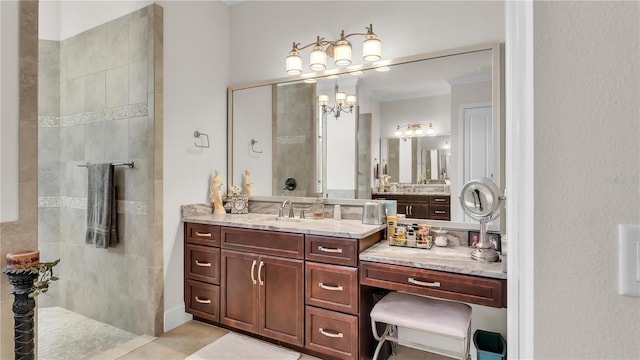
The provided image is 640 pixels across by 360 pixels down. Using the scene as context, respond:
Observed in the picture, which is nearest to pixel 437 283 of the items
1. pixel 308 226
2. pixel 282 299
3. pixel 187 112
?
pixel 308 226

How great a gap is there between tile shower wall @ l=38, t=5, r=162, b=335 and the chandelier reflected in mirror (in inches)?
73.9

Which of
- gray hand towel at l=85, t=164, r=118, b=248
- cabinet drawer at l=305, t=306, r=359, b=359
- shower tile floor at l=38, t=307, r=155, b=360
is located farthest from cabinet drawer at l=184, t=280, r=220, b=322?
cabinet drawer at l=305, t=306, r=359, b=359

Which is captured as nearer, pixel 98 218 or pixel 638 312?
pixel 638 312

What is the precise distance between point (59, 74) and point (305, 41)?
237 centimetres

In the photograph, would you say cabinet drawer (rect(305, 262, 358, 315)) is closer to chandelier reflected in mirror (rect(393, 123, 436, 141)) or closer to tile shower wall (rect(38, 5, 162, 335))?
chandelier reflected in mirror (rect(393, 123, 436, 141))

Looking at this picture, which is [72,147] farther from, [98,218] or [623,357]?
[623,357]

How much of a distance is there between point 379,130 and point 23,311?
240cm

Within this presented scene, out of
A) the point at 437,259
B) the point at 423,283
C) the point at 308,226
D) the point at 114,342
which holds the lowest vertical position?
the point at 114,342

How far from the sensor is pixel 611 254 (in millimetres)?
537

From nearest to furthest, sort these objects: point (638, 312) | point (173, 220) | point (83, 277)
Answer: point (638, 312) < point (173, 220) < point (83, 277)

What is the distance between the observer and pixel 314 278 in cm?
211

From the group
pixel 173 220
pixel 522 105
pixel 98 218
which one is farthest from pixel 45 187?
pixel 522 105

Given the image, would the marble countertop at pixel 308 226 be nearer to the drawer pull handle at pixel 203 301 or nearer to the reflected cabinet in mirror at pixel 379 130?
the reflected cabinet in mirror at pixel 379 130

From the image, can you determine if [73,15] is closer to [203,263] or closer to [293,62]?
[293,62]
